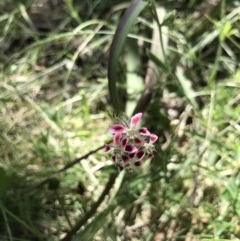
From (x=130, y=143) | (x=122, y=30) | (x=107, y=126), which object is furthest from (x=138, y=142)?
(x=107, y=126)

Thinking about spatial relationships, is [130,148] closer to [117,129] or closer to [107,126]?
[117,129]

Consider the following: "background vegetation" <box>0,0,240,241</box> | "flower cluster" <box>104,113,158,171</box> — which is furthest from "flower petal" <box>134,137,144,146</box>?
"background vegetation" <box>0,0,240,241</box>

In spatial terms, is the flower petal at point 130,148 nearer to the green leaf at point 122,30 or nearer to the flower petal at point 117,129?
the flower petal at point 117,129

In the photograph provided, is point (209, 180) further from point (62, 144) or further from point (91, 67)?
point (91, 67)

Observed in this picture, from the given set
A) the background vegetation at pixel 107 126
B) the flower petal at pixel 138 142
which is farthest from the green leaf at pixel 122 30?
the flower petal at pixel 138 142

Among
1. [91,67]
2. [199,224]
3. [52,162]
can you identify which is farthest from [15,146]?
[199,224]

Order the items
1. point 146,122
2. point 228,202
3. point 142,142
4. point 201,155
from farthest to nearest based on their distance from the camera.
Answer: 1. point 146,122
2. point 201,155
3. point 228,202
4. point 142,142
